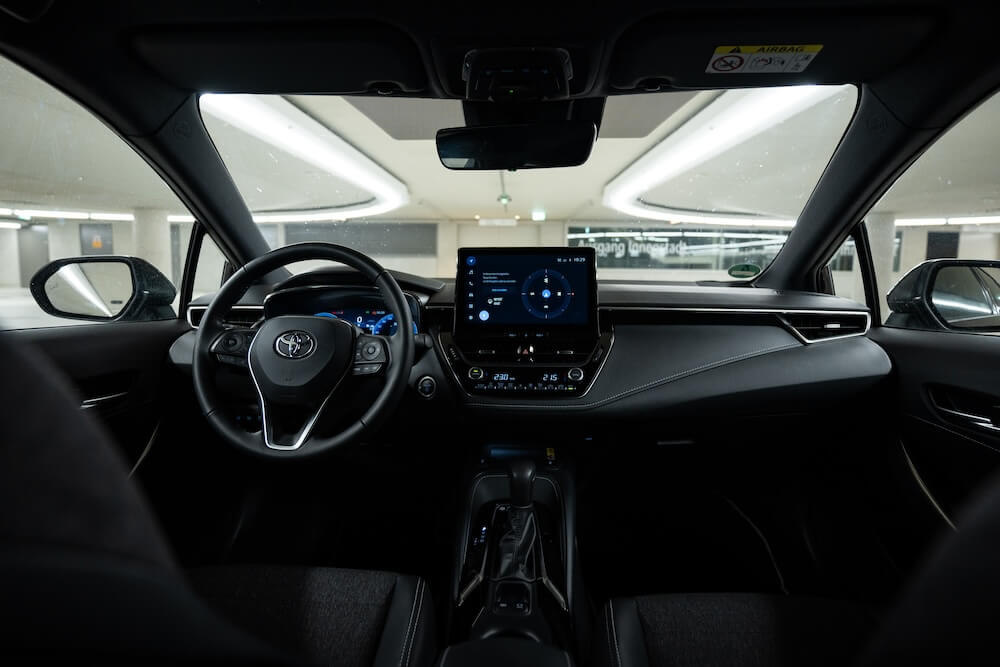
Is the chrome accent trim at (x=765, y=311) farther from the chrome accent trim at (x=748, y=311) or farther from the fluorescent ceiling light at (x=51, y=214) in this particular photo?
the fluorescent ceiling light at (x=51, y=214)

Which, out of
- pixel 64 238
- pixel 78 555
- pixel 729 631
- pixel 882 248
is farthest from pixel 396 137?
pixel 78 555

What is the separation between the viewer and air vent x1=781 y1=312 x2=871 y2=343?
6.59 feet

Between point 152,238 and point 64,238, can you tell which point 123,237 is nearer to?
point 152,238

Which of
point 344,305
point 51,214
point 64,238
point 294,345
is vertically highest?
point 51,214

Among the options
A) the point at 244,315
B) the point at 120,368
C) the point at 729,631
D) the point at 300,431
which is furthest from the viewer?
the point at 244,315

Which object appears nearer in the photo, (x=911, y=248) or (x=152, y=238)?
(x=911, y=248)

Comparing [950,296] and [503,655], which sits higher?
[950,296]

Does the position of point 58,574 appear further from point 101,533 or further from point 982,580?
point 982,580

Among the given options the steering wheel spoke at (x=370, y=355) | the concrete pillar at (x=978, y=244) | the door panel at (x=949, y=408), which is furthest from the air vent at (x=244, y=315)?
the concrete pillar at (x=978, y=244)

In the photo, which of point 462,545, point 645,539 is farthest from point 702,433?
point 462,545

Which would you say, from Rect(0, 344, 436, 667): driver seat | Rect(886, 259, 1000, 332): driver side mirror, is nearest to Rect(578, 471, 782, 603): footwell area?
Rect(886, 259, 1000, 332): driver side mirror

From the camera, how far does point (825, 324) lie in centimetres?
203

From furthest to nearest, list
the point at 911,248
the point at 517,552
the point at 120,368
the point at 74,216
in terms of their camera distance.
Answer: the point at 74,216 → the point at 911,248 → the point at 120,368 → the point at 517,552

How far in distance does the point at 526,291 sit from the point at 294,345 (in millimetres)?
817
